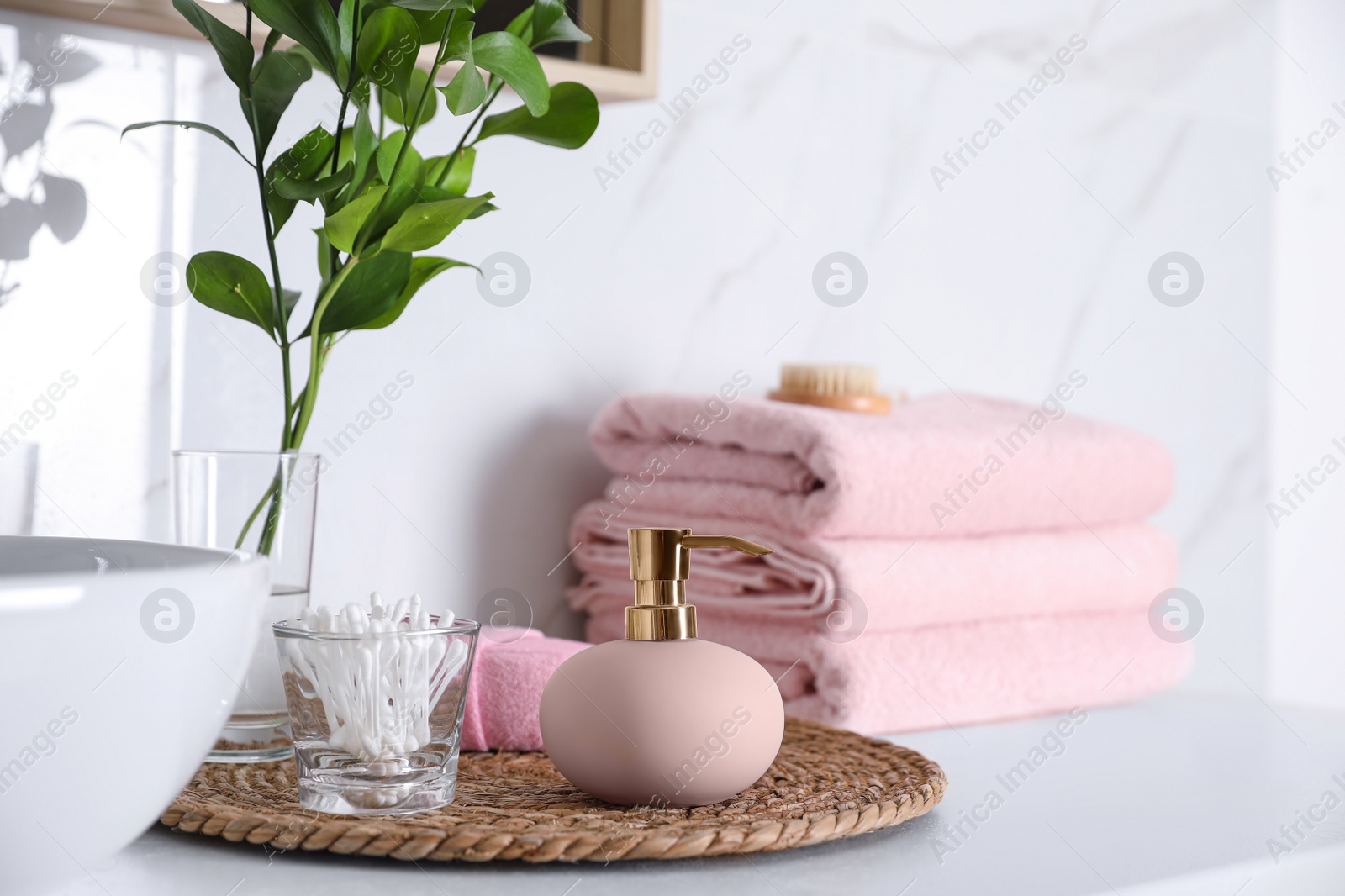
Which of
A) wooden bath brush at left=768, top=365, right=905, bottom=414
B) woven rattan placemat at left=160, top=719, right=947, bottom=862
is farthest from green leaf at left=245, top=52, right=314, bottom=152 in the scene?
wooden bath brush at left=768, top=365, right=905, bottom=414

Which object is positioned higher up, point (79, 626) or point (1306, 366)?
point (1306, 366)

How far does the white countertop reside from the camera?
56 cm

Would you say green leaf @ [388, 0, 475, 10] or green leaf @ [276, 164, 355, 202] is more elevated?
green leaf @ [388, 0, 475, 10]

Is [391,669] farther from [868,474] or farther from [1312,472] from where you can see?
[1312,472]

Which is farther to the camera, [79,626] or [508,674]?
[508,674]

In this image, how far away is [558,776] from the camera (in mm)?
725

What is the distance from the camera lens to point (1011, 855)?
0.63 metres

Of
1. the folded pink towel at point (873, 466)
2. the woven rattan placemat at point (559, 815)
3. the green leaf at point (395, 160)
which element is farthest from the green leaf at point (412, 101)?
→ the woven rattan placemat at point (559, 815)

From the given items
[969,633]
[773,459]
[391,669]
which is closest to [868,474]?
[773,459]

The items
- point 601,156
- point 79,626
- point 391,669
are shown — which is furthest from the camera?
point 601,156

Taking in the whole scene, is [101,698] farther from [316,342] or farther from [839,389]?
[839,389]

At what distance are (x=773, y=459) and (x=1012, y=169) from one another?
554 mm

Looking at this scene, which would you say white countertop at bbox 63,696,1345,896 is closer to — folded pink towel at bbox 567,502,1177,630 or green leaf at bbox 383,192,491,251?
folded pink towel at bbox 567,502,1177,630

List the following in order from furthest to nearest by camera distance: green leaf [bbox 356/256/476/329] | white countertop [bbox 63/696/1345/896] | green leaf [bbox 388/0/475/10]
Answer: green leaf [bbox 356/256/476/329]
green leaf [bbox 388/0/475/10]
white countertop [bbox 63/696/1345/896]
